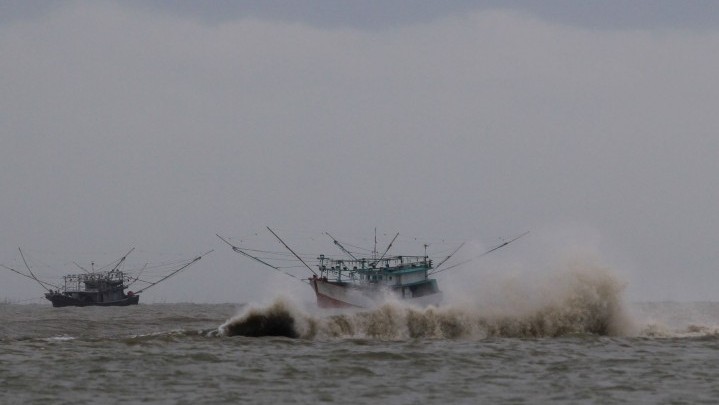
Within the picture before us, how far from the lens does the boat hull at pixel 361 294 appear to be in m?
70.7

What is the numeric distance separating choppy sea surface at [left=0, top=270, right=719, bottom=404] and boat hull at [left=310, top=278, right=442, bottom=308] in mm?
31483

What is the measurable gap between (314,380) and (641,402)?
733 centimetres

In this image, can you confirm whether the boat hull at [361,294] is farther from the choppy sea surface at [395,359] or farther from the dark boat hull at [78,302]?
the dark boat hull at [78,302]

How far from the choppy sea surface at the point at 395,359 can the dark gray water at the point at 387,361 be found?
0.05 meters

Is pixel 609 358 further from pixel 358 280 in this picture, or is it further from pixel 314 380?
pixel 358 280

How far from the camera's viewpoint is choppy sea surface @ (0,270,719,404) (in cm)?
2061

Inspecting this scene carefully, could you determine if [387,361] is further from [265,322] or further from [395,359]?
[265,322]

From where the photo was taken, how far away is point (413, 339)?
111 feet

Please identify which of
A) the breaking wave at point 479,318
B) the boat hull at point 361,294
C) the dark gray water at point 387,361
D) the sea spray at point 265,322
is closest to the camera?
the dark gray water at point 387,361

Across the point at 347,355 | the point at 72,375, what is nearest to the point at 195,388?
the point at 72,375

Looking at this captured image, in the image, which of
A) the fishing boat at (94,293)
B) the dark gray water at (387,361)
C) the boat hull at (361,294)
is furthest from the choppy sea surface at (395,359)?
the fishing boat at (94,293)

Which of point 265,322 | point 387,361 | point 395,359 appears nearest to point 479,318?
point 265,322

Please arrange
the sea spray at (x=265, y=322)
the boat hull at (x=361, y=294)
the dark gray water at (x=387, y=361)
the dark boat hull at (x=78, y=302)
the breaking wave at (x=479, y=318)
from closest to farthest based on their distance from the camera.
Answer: the dark gray water at (x=387, y=361), the breaking wave at (x=479, y=318), the sea spray at (x=265, y=322), the boat hull at (x=361, y=294), the dark boat hull at (x=78, y=302)

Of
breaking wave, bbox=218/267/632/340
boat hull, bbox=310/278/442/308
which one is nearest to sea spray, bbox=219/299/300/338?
breaking wave, bbox=218/267/632/340
